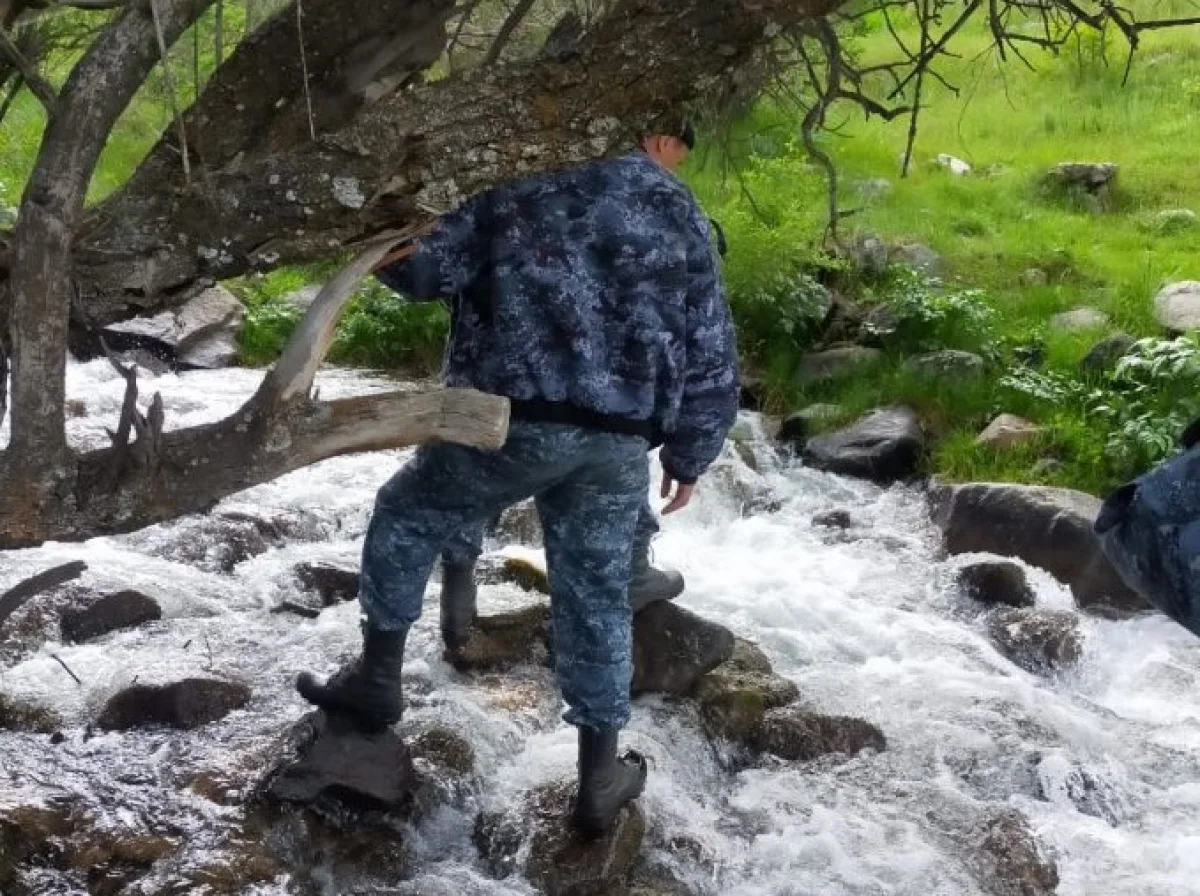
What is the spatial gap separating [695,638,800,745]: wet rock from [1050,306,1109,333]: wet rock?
5341mm

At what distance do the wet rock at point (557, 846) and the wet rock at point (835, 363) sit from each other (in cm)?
571

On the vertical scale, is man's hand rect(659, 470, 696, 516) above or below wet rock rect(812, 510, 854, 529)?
above

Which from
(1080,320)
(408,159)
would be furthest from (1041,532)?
(408,159)

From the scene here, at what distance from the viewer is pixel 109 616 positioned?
18.6 ft

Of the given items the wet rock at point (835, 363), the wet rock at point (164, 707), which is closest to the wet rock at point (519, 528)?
the wet rock at point (164, 707)

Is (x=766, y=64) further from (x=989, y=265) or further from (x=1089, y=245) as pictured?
(x=1089, y=245)

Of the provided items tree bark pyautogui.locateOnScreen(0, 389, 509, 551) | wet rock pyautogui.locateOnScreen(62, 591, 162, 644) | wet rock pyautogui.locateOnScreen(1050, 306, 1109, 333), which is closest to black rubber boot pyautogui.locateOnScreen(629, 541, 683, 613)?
wet rock pyautogui.locateOnScreen(62, 591, 162, 644)

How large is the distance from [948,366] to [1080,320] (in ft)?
4.77

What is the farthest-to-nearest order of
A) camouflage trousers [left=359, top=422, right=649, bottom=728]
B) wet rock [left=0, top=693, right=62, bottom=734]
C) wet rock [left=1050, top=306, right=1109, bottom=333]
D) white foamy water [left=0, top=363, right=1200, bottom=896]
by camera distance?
wet rock [left=1050, top=306, right=1109, bottom=333]
wet rock [left=0, top=693, right=62, bottom=734]
white foamy water [left=0, top=363, right=1200, bottom=896]
camouflage trousers [left=359, top=422, right=649, bottom=728]

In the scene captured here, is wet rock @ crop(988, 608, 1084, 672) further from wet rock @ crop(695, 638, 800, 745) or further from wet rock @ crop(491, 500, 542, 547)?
wet rock @ crop(491, 500, 542, 547)

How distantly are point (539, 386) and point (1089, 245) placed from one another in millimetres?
9808

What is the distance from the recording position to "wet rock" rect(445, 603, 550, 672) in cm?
542

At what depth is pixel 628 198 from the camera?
143 inches

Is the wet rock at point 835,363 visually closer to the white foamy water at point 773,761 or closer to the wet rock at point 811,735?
the white foamy water at point 773,761
